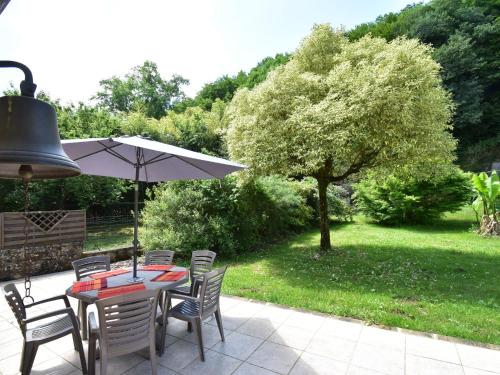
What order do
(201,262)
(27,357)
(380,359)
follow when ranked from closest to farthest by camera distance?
(27,357), (380,359), (201,262)

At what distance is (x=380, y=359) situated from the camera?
9.77ft

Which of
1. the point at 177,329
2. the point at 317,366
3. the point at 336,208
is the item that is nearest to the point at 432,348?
the point at 317,366

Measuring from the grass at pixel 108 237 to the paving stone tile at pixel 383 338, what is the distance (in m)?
7.15

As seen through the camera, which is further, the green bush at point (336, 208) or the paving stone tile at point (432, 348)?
the green bush at point (336, 208)

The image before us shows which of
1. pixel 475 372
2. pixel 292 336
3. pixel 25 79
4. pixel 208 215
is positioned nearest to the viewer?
pixel 25 79

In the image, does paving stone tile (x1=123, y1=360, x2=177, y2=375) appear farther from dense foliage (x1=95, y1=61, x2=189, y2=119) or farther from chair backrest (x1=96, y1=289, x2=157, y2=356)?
dense foliage (x1=95, y1=61, x2=189, y2=119)

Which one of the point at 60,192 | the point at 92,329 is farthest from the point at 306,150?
the point at 60,192

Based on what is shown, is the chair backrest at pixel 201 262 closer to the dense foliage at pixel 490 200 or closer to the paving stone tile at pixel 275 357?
the paving stone tile at pixel 275 357

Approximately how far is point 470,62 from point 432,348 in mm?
29471

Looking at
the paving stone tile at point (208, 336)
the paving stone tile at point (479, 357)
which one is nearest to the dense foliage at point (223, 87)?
the paving stone tile at point (208, 336)

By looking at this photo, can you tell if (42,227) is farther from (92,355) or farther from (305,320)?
(305,320)

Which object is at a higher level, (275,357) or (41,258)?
(41,258)

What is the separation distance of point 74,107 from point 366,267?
53.8 feet

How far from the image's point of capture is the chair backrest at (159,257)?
483cm
